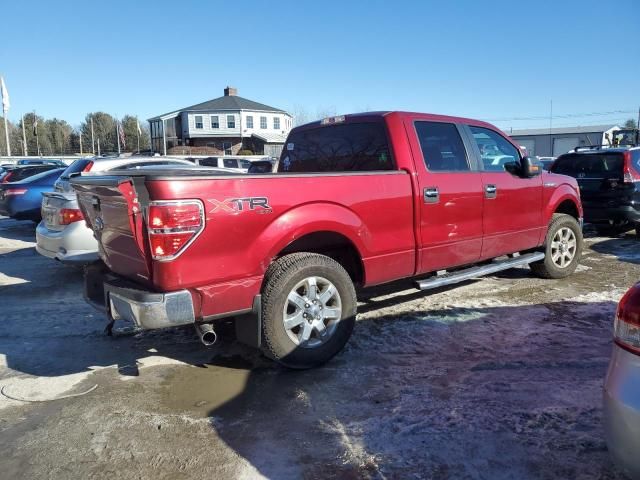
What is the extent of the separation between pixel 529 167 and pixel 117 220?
435cm

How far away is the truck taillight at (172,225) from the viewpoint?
129 inches

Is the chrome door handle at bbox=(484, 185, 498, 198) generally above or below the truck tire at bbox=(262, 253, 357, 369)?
above

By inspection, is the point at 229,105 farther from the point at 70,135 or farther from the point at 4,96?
the point at 70,135

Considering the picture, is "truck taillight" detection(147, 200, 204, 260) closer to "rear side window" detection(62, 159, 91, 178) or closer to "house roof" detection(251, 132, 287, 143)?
"rear side window" detection(62, 159, 91, 178)

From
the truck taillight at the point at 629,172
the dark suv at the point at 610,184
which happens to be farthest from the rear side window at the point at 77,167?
the truck taillight at the point at 629,172

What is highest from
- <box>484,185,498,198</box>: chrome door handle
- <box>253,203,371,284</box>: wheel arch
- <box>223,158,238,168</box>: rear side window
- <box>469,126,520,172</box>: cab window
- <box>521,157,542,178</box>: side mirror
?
<box>223,158,238,168</box>: rear side window

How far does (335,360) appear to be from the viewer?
434cm

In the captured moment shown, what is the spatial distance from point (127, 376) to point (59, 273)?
4523 mm

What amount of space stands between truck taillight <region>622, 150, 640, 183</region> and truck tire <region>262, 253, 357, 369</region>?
7.26 m

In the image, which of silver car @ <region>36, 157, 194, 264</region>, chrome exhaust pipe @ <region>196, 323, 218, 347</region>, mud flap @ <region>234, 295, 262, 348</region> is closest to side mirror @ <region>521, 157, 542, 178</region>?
mud flap @ <region>234, 295, 262, 348</region>

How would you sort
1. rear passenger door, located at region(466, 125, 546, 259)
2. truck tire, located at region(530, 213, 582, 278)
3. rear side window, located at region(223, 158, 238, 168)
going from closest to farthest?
rear passenger door, located at region(466, 125, 546, 259) < truck tire, located at region(530, 213, 582, 278) < rear side window, located at region(223, 158, 238, 168)

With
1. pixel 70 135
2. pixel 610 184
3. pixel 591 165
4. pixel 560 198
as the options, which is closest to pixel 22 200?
pixel 560 198

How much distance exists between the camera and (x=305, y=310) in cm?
404

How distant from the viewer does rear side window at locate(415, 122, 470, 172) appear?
4957 mm
